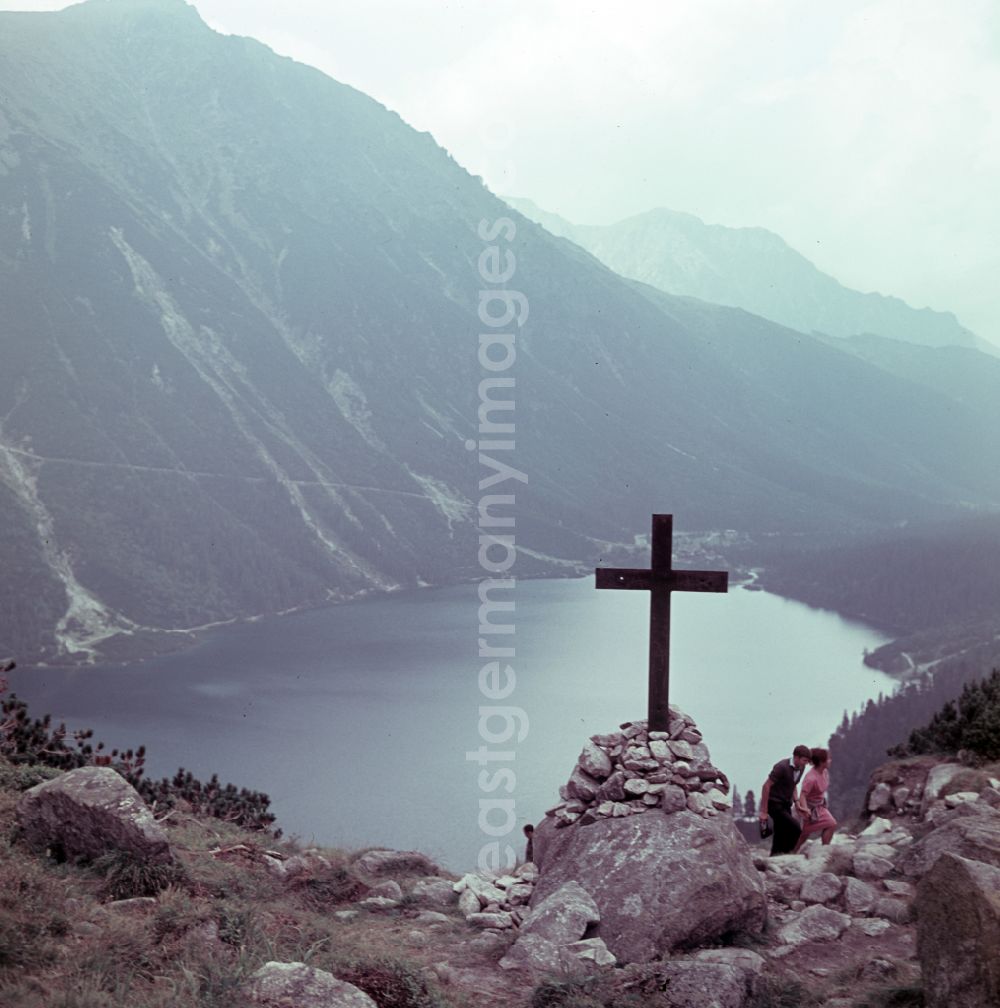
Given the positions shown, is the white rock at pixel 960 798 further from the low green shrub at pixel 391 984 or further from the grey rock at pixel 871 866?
the low green shrub at pixel 391 984

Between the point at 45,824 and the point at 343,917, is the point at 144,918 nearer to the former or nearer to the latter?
the point at 45,824

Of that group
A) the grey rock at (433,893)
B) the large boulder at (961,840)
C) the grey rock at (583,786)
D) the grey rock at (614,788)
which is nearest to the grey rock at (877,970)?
the large boulder at (961,840)

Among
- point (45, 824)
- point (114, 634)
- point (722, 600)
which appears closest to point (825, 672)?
point (722, 600)

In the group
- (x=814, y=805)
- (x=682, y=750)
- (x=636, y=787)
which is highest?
(x=682, y=750)

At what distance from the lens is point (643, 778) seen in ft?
31.8

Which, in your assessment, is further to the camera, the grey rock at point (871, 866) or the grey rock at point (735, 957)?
the grey rock at point (871, 866)

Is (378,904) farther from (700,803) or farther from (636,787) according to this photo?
(700,803)

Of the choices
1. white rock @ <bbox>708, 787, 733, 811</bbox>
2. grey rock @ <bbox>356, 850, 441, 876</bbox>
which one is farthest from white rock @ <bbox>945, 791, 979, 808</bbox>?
grey rock @ <bbox>356, 850, 441, 876</bbox>

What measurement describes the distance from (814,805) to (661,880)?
13.0ft

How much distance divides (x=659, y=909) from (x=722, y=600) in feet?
423

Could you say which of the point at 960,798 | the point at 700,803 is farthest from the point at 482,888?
the point at 960,798

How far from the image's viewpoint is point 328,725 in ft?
239

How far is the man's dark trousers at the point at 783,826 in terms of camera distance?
37.5 feet

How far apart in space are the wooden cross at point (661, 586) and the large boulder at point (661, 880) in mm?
1341
